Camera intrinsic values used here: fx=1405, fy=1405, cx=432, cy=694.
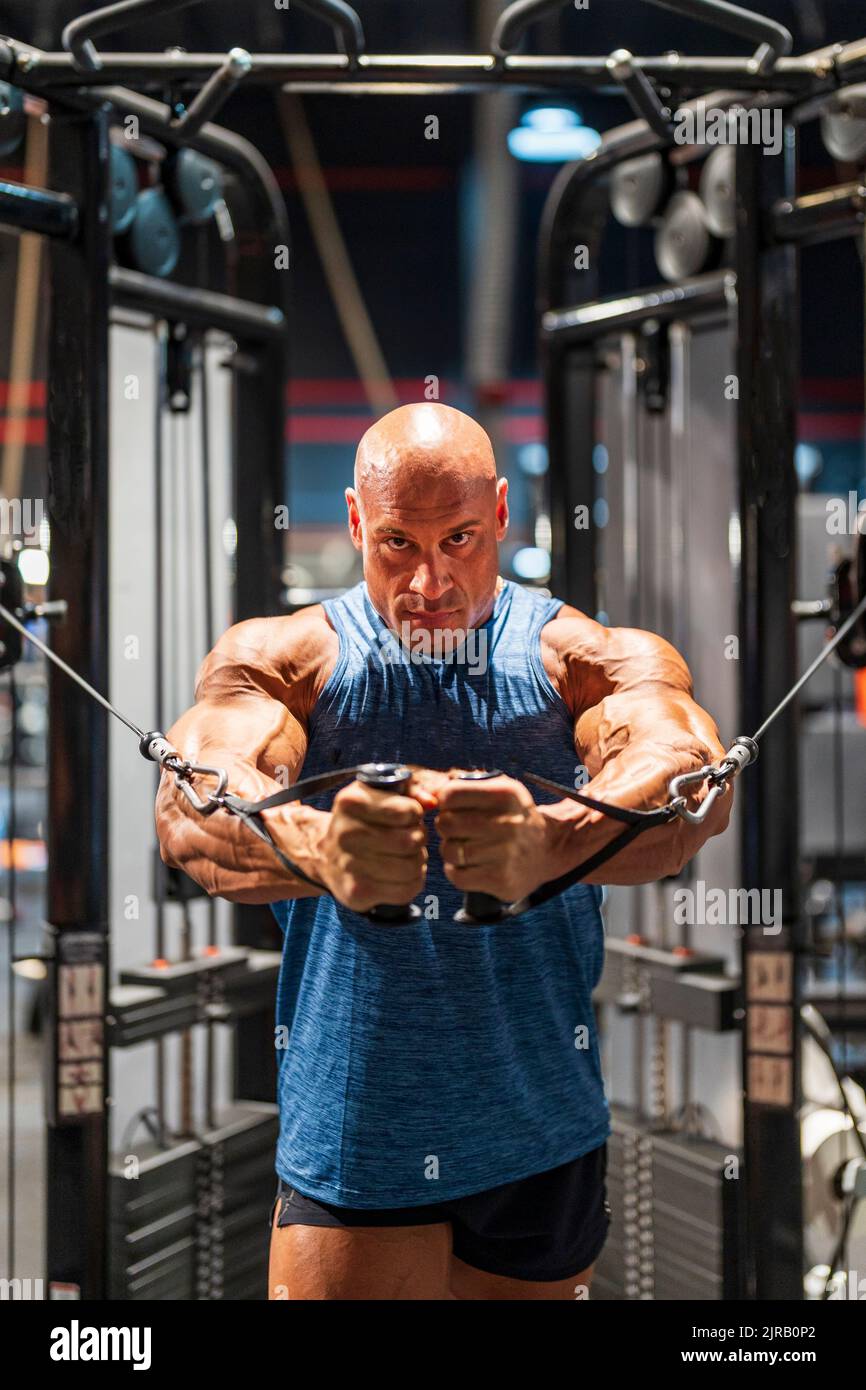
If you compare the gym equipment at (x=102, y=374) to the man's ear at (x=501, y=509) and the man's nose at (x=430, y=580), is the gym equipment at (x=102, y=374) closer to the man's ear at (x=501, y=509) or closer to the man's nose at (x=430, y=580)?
the man's ear at (x=501, y=509)

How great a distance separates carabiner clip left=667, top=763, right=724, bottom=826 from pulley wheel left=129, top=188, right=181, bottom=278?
1500 mm

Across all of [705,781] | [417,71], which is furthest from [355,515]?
[417,71]

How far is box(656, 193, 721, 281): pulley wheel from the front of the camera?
7.88ft

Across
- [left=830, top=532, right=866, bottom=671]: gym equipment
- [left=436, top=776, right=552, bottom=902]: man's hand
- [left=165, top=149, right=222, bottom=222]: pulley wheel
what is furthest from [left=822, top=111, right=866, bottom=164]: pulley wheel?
[left=436, top=776, right=552, bottom=902]: man's hand

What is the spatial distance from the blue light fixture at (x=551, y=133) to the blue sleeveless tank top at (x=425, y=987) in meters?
2.75

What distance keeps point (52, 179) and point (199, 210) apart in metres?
0.34

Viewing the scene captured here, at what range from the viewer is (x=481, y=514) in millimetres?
1321

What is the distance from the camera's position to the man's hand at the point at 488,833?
3.58ft

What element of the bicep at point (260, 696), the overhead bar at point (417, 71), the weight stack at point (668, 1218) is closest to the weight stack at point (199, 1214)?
the weight stack at point (668, 1218)

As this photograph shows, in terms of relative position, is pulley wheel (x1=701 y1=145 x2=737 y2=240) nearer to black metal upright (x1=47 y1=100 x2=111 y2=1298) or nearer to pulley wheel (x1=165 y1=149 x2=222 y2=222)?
pulley wheel (x1=165 y1=149 x2=222 y2=222)

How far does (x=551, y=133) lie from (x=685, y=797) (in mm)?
3184
